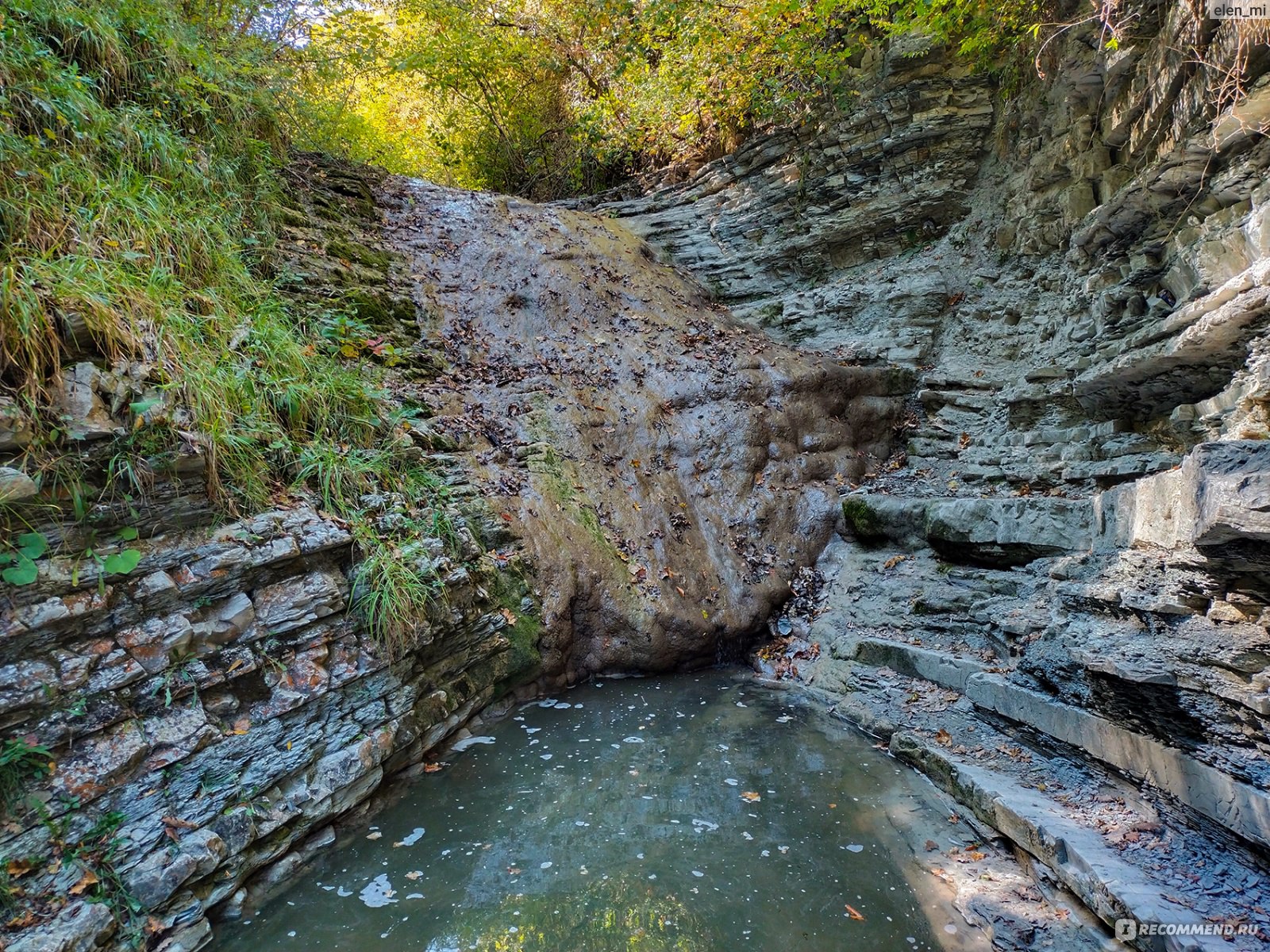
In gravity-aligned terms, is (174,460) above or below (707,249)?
below

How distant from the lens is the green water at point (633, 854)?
2664 millimetres

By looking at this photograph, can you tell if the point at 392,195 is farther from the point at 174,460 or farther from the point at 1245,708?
the point at 1245,708

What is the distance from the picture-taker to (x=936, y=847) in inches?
125

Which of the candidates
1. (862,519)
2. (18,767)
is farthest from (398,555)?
(862,519)

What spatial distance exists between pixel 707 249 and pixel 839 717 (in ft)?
23.5

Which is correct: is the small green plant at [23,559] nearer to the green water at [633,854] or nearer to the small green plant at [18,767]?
the small green plant at [18,767]

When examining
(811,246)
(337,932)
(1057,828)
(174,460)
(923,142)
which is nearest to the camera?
(337,932)

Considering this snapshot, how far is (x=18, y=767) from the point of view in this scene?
8.18ft

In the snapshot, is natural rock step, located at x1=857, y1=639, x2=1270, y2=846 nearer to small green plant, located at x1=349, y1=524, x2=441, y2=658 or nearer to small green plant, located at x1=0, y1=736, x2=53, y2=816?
small green plant, located at x1=349, y1=524, x2=441, y2=658

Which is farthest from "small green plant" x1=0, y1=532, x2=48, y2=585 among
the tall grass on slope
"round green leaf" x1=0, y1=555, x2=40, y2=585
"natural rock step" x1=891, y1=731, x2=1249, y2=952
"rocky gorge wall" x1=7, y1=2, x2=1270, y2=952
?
"natural rock step" x1=891, y1=731, x2=1249, y2=952

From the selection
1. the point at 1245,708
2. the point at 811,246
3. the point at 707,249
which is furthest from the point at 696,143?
the point at 1245,708

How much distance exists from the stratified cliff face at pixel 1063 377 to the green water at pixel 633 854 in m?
0.69

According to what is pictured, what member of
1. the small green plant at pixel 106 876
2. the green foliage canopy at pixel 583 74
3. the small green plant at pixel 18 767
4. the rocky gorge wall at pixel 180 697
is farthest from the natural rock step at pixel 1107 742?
the green foliage canopy at pixel 583 74

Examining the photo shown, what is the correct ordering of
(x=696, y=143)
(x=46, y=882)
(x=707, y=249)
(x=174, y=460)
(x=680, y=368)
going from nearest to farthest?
(x=46, y=882) < (x=174, y=460) < (x=680, y=368) < (x=707, y=249) < (x=696, y=143)
